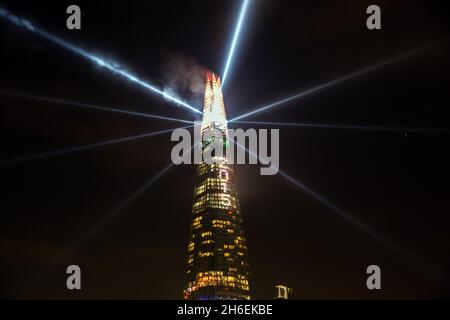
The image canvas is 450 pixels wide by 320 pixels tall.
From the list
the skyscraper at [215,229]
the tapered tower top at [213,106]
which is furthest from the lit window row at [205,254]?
the tapered tower top at [213,106]

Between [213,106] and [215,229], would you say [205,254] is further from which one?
[213,106]

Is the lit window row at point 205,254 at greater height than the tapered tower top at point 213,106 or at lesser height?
lesser

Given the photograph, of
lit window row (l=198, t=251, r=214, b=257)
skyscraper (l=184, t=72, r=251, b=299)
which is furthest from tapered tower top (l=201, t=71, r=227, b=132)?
lit window row (l=198, t=251, r=214, b=257)

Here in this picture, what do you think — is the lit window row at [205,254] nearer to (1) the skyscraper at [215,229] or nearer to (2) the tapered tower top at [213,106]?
(1) the skyscraper at [215,229]

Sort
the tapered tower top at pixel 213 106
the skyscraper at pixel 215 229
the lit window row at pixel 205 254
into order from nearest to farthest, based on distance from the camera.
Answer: the skyscraper at pixel 215 229
the lit window row at pixel 205 254
the tapered tower top at pixel 213 106

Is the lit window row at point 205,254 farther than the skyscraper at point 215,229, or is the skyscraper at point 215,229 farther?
the lit window row at point 205,254

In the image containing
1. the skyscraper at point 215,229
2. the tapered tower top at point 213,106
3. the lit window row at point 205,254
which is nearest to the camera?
the skyscraper at point 215,229
